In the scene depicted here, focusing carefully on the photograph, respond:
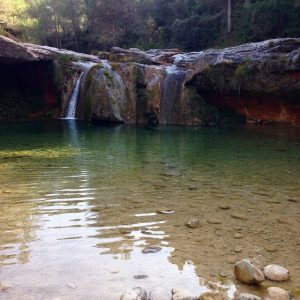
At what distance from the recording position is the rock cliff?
16.2m

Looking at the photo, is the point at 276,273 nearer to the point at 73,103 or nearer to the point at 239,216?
the point at 239,216

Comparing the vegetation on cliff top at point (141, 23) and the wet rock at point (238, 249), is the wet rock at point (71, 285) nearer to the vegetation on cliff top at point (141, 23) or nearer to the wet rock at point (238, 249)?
the wet rock at point (238, 249)

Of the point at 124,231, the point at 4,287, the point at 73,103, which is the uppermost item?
the point at 73,103

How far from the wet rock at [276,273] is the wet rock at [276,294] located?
0.22 m

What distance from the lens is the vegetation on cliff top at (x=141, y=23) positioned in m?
26.6

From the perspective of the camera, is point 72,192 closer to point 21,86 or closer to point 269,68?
point 269,68

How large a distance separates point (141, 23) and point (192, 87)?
22.1m

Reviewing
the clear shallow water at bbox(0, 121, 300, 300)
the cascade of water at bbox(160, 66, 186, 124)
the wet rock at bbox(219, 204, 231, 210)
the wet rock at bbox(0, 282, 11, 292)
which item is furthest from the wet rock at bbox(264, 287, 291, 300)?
the cascade of water at bbox(160, 66, 186, 124)

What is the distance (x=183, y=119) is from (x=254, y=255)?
577 inches

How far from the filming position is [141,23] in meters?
37.6

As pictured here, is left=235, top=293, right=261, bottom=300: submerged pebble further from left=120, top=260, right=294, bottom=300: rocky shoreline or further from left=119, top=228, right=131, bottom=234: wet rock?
left=119, top=228, right=131, bottom=234: wet rock

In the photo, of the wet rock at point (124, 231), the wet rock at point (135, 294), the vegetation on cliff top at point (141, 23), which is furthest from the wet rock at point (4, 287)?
the vegetation on cliff top at point (141, 23)

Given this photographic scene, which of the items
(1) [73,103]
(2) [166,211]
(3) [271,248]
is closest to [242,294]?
(3) [271,248]

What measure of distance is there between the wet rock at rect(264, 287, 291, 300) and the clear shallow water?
0.37 ft
